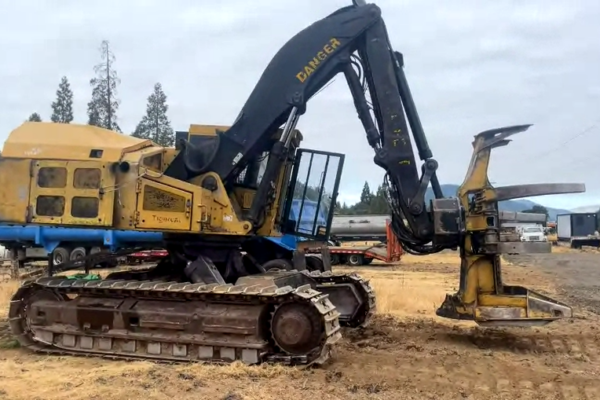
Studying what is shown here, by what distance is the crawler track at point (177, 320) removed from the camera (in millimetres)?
7812

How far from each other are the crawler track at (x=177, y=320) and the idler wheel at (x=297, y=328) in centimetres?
1

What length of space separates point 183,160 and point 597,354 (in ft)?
20.2

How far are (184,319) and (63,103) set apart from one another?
55.8 metres

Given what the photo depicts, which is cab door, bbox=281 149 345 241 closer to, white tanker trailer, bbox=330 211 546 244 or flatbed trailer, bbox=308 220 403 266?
flatbed trailer, bbox=308 220 403 266

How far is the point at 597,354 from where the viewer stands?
8.55m

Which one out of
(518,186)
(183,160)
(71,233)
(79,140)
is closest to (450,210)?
(518,186)

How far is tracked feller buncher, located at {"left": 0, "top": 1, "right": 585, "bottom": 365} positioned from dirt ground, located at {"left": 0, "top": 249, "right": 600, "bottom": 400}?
464mm

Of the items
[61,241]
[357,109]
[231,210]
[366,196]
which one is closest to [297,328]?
[231,210]

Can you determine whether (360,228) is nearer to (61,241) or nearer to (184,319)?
(61,241)

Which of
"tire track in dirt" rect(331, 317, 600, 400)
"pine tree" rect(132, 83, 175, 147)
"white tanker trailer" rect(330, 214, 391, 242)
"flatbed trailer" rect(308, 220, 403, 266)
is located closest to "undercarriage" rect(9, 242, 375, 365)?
"tire track in dirt" rect(331, 317, 600, 400)

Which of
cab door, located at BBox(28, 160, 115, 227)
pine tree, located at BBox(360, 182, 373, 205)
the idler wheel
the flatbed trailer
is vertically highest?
pine tree, located at BBox(360, 182, 373, 205)

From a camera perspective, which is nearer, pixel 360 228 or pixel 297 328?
pixel 297 328

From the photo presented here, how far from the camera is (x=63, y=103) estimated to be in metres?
59.2

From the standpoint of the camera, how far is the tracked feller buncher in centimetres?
810
